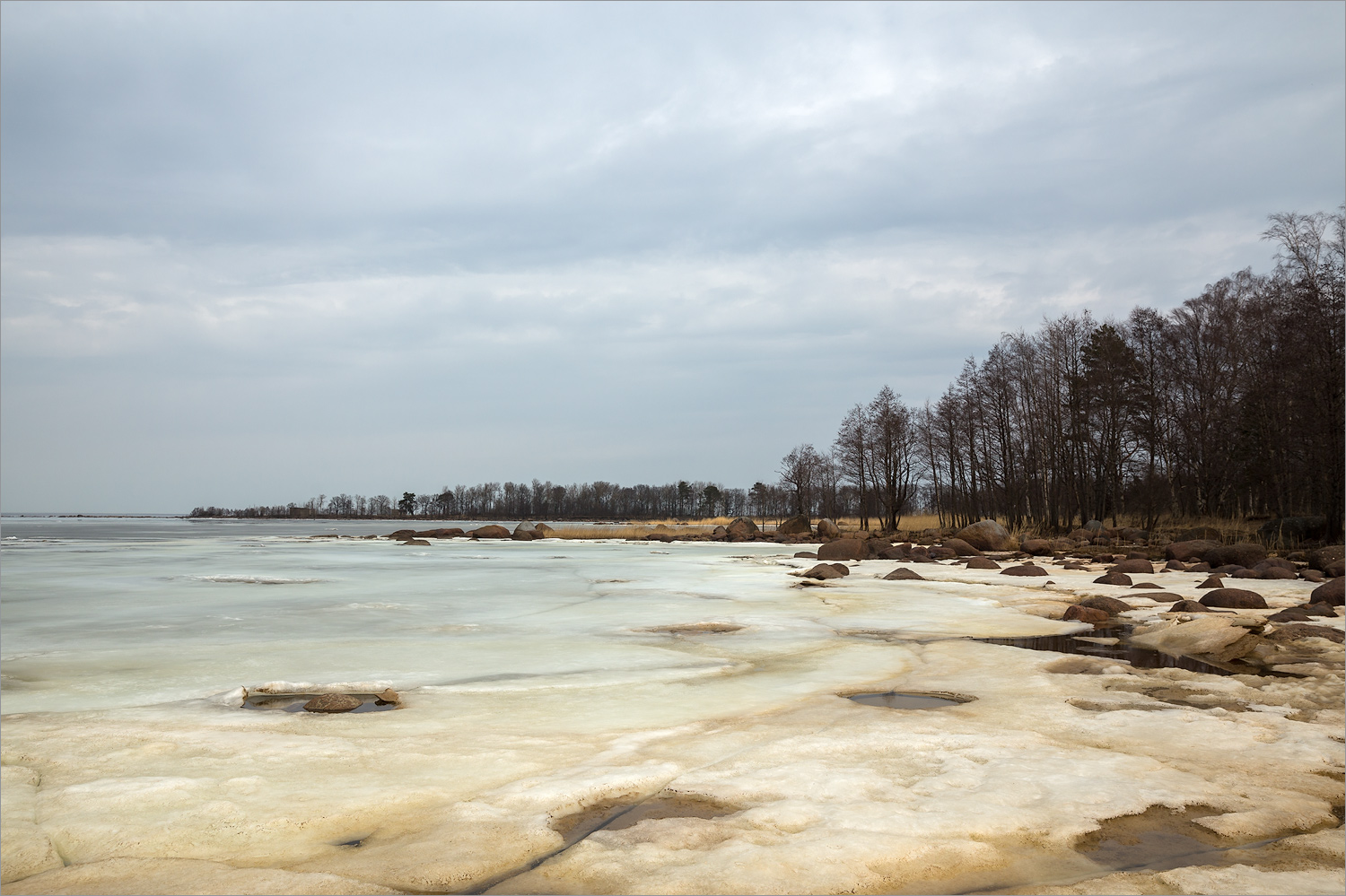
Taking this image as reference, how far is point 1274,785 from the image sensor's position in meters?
3.73

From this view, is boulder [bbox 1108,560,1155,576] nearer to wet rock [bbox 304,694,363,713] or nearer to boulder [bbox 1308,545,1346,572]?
boulder [bbox 1308,545,1346,572]

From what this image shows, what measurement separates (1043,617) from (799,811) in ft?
27.8

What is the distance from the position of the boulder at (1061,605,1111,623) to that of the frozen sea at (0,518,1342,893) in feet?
4.79

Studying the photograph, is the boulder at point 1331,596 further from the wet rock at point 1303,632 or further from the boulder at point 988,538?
the boulder at point 988,538

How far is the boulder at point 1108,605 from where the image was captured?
410 inches

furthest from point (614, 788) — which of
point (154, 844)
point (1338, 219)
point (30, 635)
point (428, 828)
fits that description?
point (1338, 219)

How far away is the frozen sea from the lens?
2824 mm

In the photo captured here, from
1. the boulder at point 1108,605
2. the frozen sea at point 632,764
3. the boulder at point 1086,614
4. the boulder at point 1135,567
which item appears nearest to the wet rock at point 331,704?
the frozen sea at point 632,764

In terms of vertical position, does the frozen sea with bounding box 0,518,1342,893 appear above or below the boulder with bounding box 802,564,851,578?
above

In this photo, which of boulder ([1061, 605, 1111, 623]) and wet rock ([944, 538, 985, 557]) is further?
wet rock ([944, 538, 985, 557])

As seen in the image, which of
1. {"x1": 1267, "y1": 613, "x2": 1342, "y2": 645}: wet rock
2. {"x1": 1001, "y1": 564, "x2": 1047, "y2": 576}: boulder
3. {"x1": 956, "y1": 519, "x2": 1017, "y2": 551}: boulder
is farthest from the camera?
{"x1": 956, "y1": 519, "x2": 1017, "y2": 551}: boulder

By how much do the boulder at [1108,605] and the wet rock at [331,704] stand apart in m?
9.51

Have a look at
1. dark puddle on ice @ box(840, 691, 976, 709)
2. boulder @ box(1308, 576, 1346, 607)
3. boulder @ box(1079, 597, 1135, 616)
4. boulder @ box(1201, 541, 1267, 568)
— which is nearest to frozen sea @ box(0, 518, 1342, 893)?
dark puddle on ice @ box(840, 691, 976, 709)

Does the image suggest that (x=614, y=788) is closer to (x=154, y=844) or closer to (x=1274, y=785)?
(x=154, y=844)
